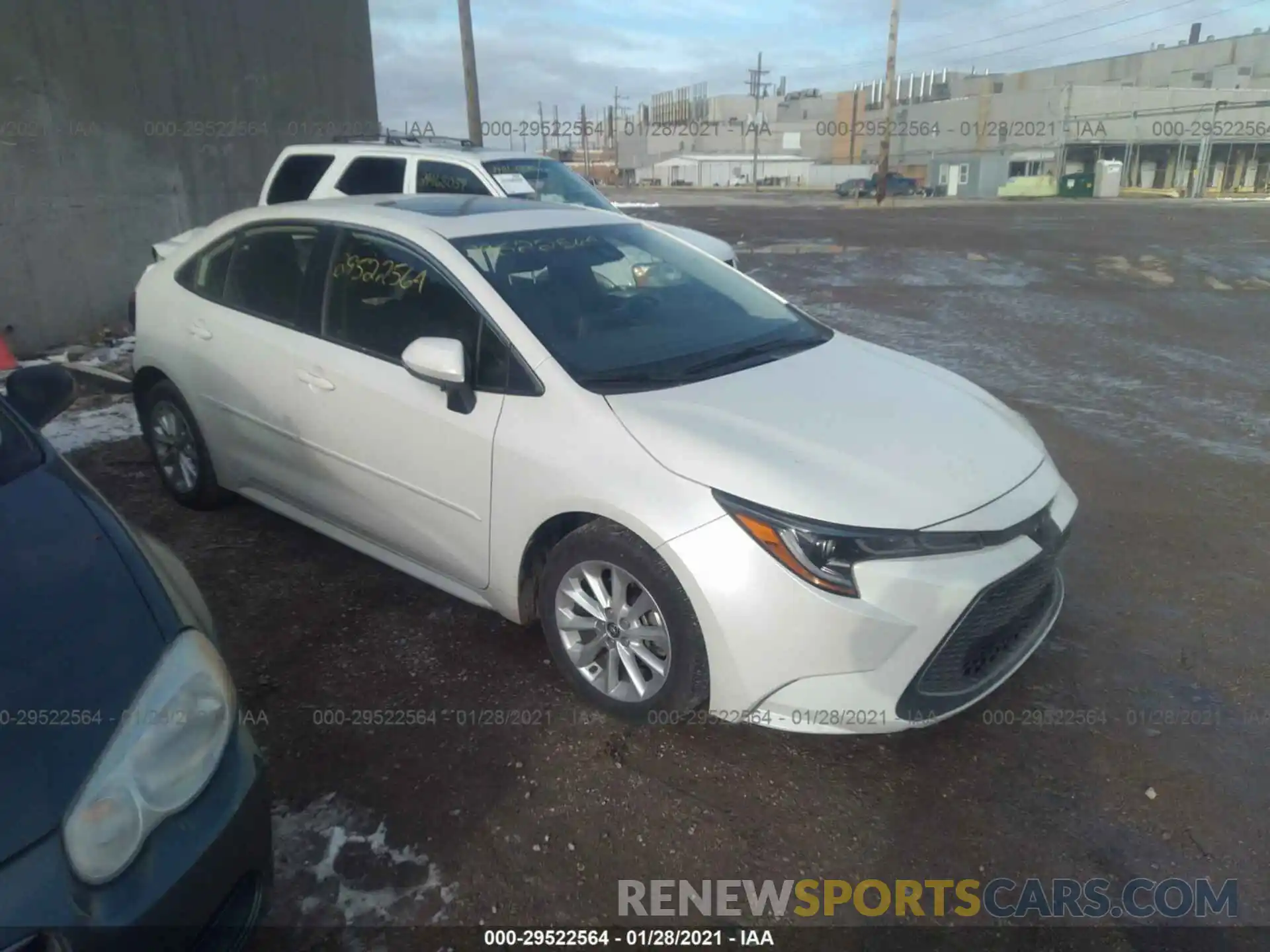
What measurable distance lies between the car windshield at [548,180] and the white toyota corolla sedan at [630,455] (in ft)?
14.2

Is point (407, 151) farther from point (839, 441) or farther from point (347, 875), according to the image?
point (347, 875)

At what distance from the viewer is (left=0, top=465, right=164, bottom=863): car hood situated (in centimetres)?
153

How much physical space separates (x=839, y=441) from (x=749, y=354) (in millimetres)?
748

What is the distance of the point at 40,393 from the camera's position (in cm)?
266

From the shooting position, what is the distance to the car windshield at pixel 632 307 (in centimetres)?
314

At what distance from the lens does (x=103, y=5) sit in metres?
8.58

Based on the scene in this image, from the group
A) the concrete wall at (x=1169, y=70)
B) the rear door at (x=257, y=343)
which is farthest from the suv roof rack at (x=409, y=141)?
the concrete wall at (x=1169, y=70)

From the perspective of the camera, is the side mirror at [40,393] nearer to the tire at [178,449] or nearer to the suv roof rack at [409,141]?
the tire at [178,449]

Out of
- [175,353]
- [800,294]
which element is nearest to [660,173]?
[800,294]

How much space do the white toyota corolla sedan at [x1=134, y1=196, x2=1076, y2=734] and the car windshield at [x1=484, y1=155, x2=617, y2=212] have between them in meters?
4.32

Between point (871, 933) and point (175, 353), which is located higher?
point (175, 353)

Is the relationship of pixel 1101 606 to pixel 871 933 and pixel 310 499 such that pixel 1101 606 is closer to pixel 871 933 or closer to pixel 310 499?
pixel 871 933

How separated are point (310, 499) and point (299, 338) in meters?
0.68

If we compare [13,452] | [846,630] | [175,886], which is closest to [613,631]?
[846,630]
